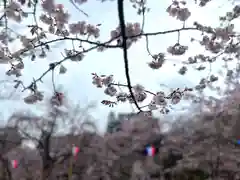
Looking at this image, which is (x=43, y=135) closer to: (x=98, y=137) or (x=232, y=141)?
(x=98, y=137)

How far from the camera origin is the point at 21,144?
1530 centimetres

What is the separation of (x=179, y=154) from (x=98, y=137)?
4.92 m

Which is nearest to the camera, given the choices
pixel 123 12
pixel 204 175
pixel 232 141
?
pixel 123 12

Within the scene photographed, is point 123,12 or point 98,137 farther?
point 98,137

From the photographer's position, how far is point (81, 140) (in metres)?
15.7

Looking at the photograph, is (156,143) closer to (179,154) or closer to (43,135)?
(179,154)

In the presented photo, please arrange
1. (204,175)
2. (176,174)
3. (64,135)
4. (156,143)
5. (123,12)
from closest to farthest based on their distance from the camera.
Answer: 1. (123,12)
2. (204,175)
3. (176,174)
4. (156,143)
5. (64,135)

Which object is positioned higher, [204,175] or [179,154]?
[179,154]

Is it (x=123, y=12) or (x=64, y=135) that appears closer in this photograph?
(x=123, y=12)

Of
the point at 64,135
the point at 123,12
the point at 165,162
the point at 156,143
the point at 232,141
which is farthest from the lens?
the point at 64,135

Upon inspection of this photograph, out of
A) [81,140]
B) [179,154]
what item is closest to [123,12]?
[179,154]

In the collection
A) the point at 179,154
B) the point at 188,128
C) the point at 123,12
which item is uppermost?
the point at 188,128

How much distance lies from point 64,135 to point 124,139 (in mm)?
3173

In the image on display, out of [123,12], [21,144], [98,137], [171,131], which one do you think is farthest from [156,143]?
[123,12]
